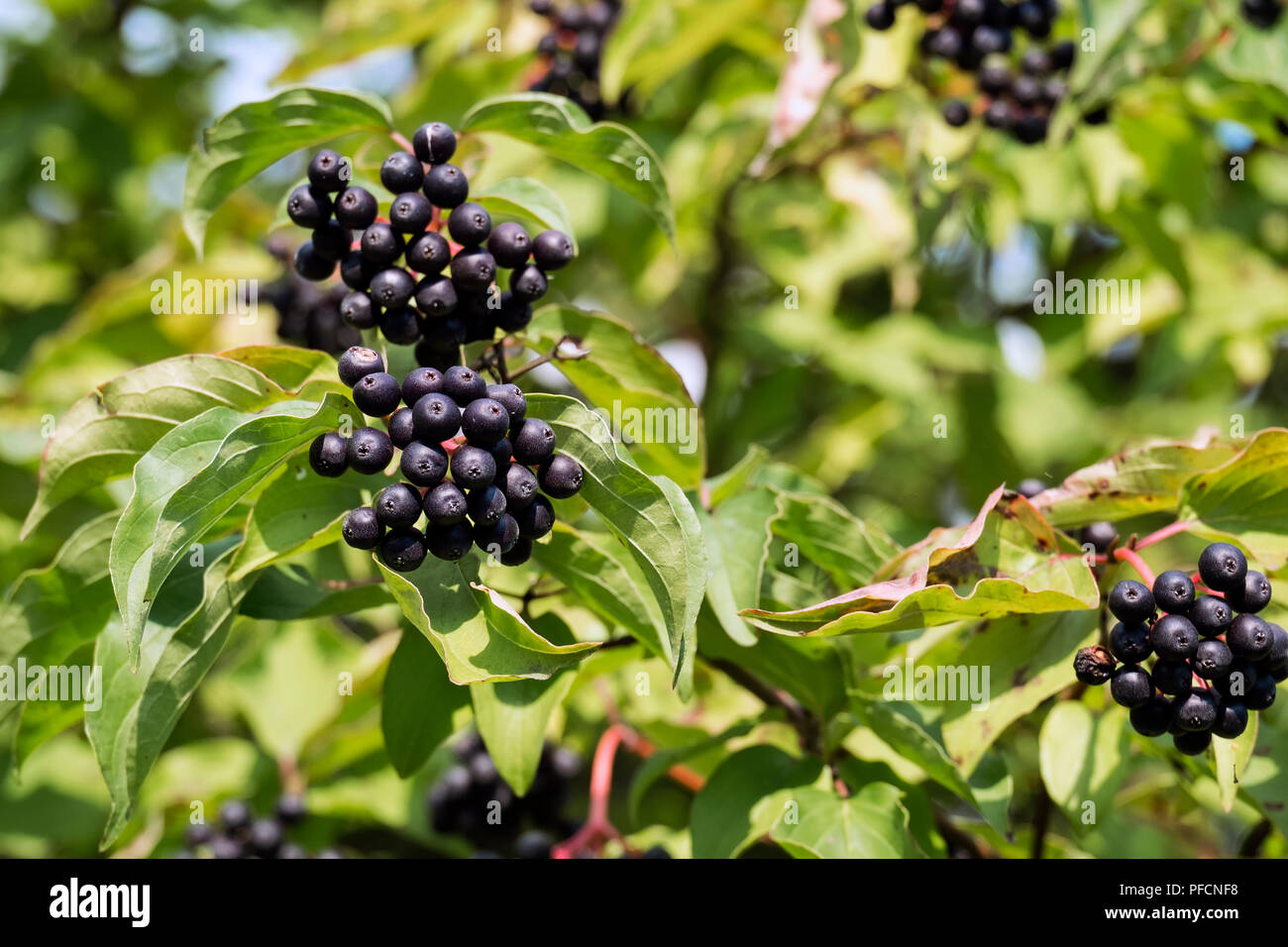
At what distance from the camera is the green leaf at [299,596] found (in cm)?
191

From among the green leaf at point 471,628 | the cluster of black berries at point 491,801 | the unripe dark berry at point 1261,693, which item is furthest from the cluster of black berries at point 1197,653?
the cluster of black berries at point 491,801

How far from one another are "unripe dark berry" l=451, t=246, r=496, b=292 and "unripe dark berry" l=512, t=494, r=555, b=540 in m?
0.36

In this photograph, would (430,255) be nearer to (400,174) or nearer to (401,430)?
(400,174)

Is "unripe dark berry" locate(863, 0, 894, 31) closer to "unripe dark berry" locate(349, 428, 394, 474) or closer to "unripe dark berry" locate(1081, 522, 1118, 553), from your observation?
"unripe dark berry" locate(1081, 522, 1118, 553)

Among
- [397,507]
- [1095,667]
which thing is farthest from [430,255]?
[1095,667]

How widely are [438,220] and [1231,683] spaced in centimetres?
143

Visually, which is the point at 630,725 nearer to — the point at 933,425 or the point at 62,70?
the point at 933,425

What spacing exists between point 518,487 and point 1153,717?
1.04m

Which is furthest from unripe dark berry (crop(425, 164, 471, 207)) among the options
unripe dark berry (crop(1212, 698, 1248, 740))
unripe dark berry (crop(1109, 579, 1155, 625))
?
unripe dark berry (crop(1212, 698, 1248, 740))

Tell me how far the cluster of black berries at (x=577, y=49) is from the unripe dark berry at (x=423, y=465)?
2.13m

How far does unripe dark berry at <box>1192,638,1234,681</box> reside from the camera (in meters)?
1.74

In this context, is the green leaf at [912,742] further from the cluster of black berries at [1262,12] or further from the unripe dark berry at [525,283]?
the cluster of black berries at [1262,12]

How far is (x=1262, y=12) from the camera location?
10.2 feet

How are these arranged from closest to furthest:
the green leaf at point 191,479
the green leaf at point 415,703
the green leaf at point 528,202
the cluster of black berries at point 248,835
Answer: the green leaf at point 191,479
the green leaf at point 528,202
the green leaf at point 415,703
the cluster of black berries at point 248,835
